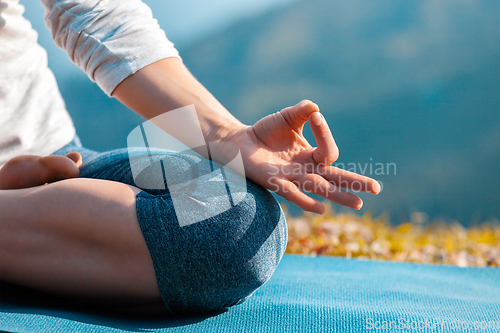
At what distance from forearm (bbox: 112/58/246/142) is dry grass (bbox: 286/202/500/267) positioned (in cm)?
126

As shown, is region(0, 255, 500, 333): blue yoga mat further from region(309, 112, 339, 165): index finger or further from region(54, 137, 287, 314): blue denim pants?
region(309, 112, 339, 165): index finger

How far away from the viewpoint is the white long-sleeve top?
1.02m

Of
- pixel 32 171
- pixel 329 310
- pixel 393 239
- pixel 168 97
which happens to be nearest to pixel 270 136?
pixel 168 97

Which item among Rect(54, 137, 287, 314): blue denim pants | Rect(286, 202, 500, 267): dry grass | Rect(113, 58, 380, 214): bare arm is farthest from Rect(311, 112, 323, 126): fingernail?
Rect(286, 202, 500, 267): dry grass

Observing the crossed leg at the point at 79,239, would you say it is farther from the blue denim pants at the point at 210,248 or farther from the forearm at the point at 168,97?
the forearm at the point at 168,97

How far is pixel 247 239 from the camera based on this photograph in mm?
784

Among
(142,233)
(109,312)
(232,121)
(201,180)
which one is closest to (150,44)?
(232,121)

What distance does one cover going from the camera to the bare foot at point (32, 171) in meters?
0.88

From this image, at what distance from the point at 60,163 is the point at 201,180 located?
35 centimetres

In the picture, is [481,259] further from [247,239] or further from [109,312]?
[109,312]
